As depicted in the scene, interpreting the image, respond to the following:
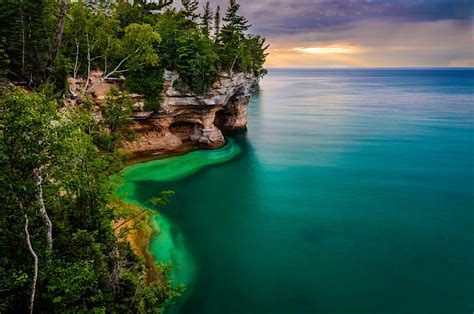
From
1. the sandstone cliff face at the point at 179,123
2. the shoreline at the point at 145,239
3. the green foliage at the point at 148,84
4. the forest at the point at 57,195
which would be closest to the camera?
Result: the forest at the point at 57,195

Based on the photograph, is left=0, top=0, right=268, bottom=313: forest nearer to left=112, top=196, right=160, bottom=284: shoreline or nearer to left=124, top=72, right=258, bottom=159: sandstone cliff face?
left=112, top=196, right=160, bottom=284: shoreline

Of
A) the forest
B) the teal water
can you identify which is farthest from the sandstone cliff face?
the forest

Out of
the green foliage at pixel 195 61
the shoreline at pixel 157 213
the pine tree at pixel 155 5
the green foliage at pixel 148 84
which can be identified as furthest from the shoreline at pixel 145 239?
the pine tree at pixel 155 5

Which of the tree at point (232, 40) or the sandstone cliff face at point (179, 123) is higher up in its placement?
the tree at point (232, 40)

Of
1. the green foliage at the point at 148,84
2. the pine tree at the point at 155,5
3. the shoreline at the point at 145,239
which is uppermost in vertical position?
the pine tree at the point at 155,5

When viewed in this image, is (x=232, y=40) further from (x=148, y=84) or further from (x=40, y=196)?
(x=40, y=196)

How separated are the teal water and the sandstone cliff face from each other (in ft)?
10.2

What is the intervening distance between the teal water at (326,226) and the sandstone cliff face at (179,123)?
10.2ft

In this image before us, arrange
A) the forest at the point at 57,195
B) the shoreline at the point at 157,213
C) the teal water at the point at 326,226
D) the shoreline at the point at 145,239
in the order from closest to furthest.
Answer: the forest at the point at 57,195 → the teal water at the point at 326,226 → the shoreline at the point at 145,239 → the shoreline at the point at 157,213

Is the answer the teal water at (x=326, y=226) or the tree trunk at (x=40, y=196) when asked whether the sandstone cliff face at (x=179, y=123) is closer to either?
the teal water at (x=326, y=226)

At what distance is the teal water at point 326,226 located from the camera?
13023 millimetres

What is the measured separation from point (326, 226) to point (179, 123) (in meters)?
19.7

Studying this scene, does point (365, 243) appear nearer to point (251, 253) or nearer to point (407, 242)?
point (407, 242)

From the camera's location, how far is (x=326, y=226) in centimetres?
1877
